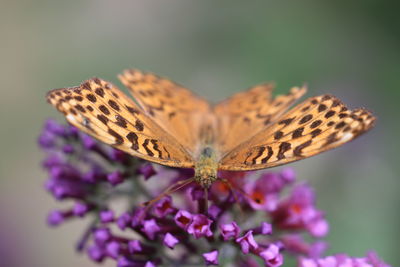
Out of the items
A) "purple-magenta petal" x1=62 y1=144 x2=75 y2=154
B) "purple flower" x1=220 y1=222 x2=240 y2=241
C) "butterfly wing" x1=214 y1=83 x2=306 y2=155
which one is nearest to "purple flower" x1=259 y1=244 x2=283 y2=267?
"purple flower" x1=220 y1=222 x2=240 y2=241

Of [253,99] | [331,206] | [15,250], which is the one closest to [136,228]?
[253,99]

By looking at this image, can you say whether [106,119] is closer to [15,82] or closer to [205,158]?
[205,158]

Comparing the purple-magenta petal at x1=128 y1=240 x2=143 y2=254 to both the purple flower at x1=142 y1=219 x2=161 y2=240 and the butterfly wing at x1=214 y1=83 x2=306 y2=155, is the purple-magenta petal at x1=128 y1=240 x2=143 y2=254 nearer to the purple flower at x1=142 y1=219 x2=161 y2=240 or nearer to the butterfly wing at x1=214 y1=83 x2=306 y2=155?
the purple flower at x1=142 y1=219 x2=161 y2=240

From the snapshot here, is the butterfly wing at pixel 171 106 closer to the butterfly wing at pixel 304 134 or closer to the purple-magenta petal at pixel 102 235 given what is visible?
the butterfly wing at pixel 304 134

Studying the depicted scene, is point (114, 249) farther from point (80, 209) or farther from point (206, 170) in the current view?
point (206, 170)

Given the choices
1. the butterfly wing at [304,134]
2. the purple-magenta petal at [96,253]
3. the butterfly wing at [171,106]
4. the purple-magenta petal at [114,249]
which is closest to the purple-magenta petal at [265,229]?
the butterfly wing at [304,134]

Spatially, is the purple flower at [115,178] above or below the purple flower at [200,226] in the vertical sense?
above
